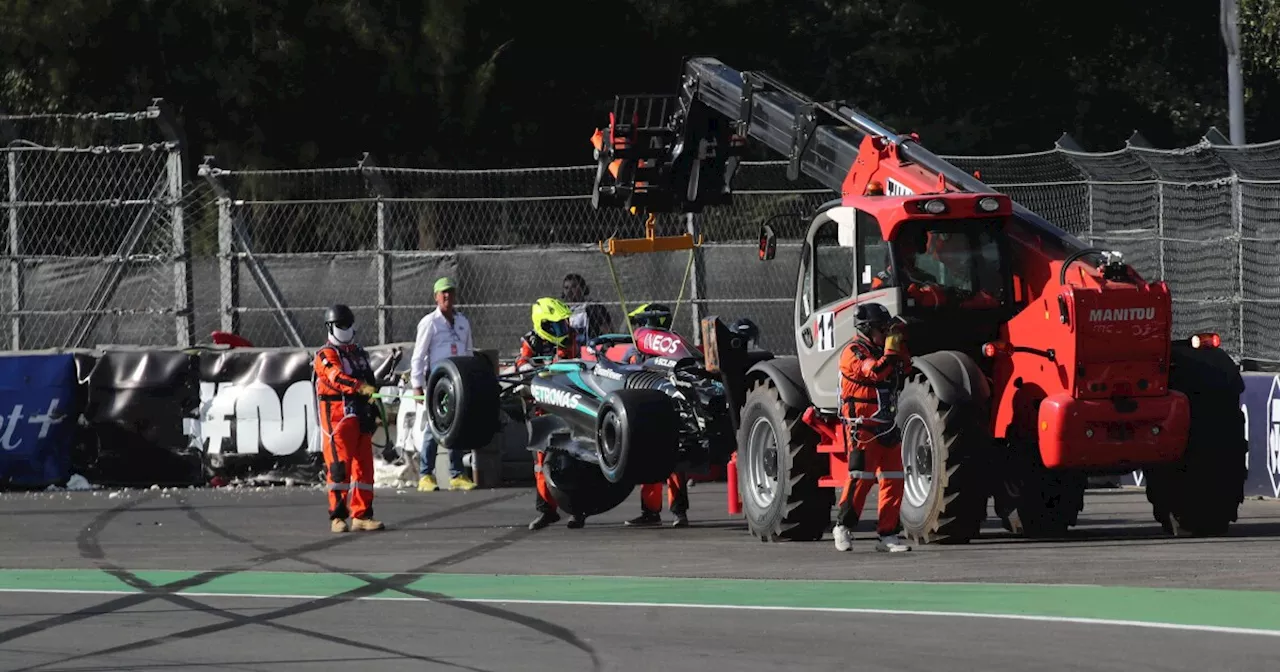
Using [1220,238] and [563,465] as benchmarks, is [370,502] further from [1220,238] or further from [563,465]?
[1220,238]

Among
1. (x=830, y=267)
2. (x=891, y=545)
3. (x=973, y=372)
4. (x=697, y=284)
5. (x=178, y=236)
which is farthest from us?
(x=178, y=236)

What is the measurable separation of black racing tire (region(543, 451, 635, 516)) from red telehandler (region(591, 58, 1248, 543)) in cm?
114

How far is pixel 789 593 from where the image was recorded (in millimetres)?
11180

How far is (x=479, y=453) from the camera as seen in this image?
66.5 ft

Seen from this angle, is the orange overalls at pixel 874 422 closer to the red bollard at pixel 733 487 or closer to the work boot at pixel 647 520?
the red bollard at pixel 733 487

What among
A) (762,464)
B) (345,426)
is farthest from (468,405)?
(762,464)

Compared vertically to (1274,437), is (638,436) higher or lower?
higher

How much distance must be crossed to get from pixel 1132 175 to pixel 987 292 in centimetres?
622

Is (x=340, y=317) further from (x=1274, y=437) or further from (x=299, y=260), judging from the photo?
(x=1274, y=437)

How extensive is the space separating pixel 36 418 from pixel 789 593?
11.2 meters

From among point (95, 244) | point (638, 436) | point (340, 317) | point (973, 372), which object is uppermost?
point (95, 244)

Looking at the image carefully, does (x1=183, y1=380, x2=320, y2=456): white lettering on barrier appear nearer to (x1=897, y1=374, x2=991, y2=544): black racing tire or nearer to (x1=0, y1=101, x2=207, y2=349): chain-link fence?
(x1=0, y1=101, x2=207, y2=349): chain-link fence

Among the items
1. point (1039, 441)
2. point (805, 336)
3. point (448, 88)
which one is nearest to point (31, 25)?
point (448, 88)

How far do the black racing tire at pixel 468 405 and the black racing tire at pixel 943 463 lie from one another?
10.5 ft
